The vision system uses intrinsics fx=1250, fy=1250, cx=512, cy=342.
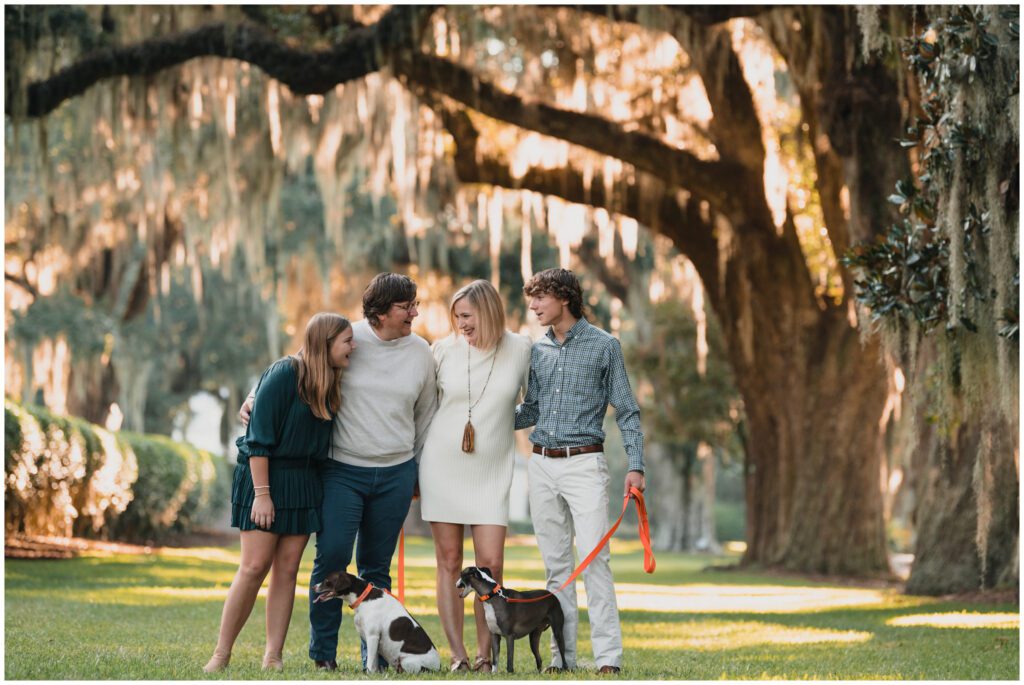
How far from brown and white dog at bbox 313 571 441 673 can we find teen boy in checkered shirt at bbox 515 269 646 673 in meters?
0.64

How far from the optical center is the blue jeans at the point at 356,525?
526cm

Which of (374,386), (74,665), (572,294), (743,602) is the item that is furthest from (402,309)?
(743,602)

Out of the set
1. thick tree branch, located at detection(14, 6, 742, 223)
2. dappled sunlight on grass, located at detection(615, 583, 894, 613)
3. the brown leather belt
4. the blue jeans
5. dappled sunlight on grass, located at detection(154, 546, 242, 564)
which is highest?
thick tree branch, located at detection(14, 6, 742, 223)

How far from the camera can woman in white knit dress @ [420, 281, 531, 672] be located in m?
5.34

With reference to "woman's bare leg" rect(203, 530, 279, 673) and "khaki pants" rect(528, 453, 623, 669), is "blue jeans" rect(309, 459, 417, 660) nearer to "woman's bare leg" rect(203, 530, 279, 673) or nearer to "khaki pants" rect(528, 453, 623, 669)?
"woman's bare leg" rect(203, 530, 279, 673)

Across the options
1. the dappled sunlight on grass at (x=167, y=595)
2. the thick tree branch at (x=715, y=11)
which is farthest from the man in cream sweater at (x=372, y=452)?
the thick tree branch at (x=715, y=11)

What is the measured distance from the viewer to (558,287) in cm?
539

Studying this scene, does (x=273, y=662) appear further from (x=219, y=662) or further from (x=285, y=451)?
(x=285, y=451)

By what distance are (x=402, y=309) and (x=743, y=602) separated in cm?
637

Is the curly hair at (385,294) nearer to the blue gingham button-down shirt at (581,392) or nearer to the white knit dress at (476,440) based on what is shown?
the white knit dress at (476,440)

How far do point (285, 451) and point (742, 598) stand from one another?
6.96 metres

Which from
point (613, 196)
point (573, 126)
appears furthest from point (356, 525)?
point (613, 196)

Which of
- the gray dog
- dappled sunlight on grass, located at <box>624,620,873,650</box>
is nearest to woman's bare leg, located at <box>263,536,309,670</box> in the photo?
the gray dog

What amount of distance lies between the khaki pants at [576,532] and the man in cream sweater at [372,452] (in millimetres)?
591
